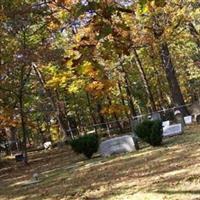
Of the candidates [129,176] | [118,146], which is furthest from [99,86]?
[129,176]

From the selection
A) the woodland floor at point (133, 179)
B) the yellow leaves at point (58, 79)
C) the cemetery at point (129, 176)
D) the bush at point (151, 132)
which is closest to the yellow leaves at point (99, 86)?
the yellow leaves at point (58, 79)

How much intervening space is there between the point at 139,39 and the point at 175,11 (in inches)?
98.1

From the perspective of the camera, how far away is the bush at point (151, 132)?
16.5 meters

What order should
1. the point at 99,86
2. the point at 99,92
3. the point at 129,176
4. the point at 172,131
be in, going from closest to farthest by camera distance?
1. the point at 129,176
2. the point at 172,131
3. the point at 99,86
4. the point at 99,92

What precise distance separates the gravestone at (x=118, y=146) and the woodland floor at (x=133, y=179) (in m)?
0.80

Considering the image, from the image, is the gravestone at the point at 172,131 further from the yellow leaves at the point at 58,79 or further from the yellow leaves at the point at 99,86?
the yellow leaves at the point at 99,86

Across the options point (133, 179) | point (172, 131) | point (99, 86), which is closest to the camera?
point (133, 179)

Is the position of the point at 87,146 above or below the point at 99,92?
below

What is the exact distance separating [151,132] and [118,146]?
4.77 ft

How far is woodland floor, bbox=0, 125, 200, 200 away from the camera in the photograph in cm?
909

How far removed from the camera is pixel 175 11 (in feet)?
79.9

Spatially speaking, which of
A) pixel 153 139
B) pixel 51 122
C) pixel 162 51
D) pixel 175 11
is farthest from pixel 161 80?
pixel 153 139

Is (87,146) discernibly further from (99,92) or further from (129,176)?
(99,92)

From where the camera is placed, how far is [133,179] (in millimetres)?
10914
